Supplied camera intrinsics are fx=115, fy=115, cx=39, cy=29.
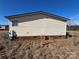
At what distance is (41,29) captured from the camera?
1420 centimetres

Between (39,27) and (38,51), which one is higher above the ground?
(39,27)

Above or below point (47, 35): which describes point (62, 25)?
above

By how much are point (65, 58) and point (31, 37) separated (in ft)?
25.8

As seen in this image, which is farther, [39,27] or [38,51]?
[39,27]

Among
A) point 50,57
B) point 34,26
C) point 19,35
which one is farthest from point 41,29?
point 50,57

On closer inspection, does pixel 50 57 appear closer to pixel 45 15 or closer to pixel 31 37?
pixel 31 37

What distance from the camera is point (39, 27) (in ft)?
46.4

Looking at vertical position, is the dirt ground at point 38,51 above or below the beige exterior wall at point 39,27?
below

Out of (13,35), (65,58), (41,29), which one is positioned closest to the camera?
(65,58)

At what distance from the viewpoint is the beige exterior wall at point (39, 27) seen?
13664 millimetres

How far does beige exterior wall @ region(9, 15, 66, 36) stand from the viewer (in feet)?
44.8

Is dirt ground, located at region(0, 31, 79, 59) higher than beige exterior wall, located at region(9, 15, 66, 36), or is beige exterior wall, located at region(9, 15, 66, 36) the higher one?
beige exterior wall, located at region(9, 15, 66, 36)

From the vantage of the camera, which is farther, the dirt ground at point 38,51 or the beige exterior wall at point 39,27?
the beige exterior wall at point 39,27

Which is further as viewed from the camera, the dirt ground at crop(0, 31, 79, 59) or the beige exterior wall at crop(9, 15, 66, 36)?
the beige exterior wall at crop(9, 15, 66, 36)
